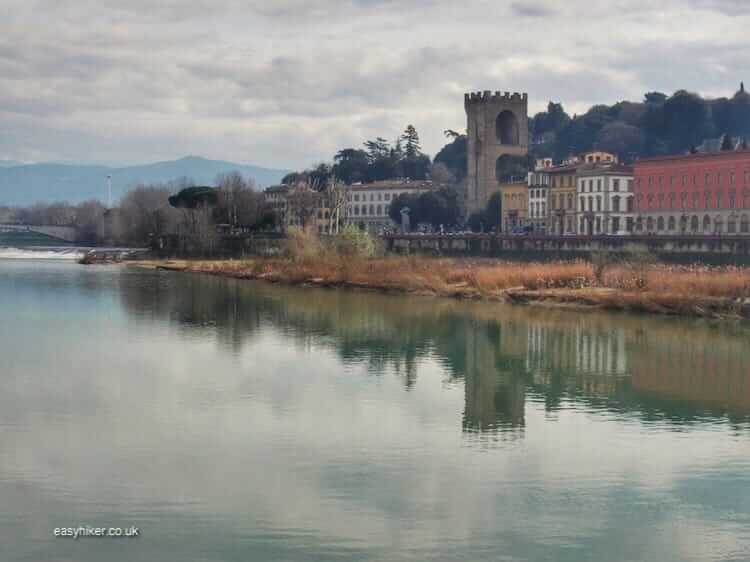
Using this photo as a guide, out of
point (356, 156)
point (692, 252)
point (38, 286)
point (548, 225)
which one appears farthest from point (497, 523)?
point (356, 156)

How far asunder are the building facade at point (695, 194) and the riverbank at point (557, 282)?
21891 millimetres

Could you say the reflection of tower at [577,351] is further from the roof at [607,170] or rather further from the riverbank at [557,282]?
the roof at [607,170]

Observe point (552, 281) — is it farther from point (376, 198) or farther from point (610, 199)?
point (376, 198)

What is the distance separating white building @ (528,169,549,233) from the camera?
8369 centimetres

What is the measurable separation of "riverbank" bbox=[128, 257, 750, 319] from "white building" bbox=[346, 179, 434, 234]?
176 feet

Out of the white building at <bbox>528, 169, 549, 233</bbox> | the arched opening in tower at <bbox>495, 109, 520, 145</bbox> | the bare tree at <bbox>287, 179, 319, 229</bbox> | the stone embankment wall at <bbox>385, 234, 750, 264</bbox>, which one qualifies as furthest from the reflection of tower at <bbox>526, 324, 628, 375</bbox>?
the arched opening in tower at <bbox>495, 109, 520, 145</bbox>

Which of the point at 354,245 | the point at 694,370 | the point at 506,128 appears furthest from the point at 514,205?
the point at 694,370

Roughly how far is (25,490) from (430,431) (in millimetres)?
5629

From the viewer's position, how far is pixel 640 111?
122438mm

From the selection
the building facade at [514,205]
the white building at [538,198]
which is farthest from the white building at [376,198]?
the white building at [538,198]

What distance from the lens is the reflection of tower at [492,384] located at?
1692cm

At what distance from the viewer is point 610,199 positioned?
76.4 m

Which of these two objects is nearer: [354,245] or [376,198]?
[354,245]

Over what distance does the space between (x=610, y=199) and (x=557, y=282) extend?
125 ft
